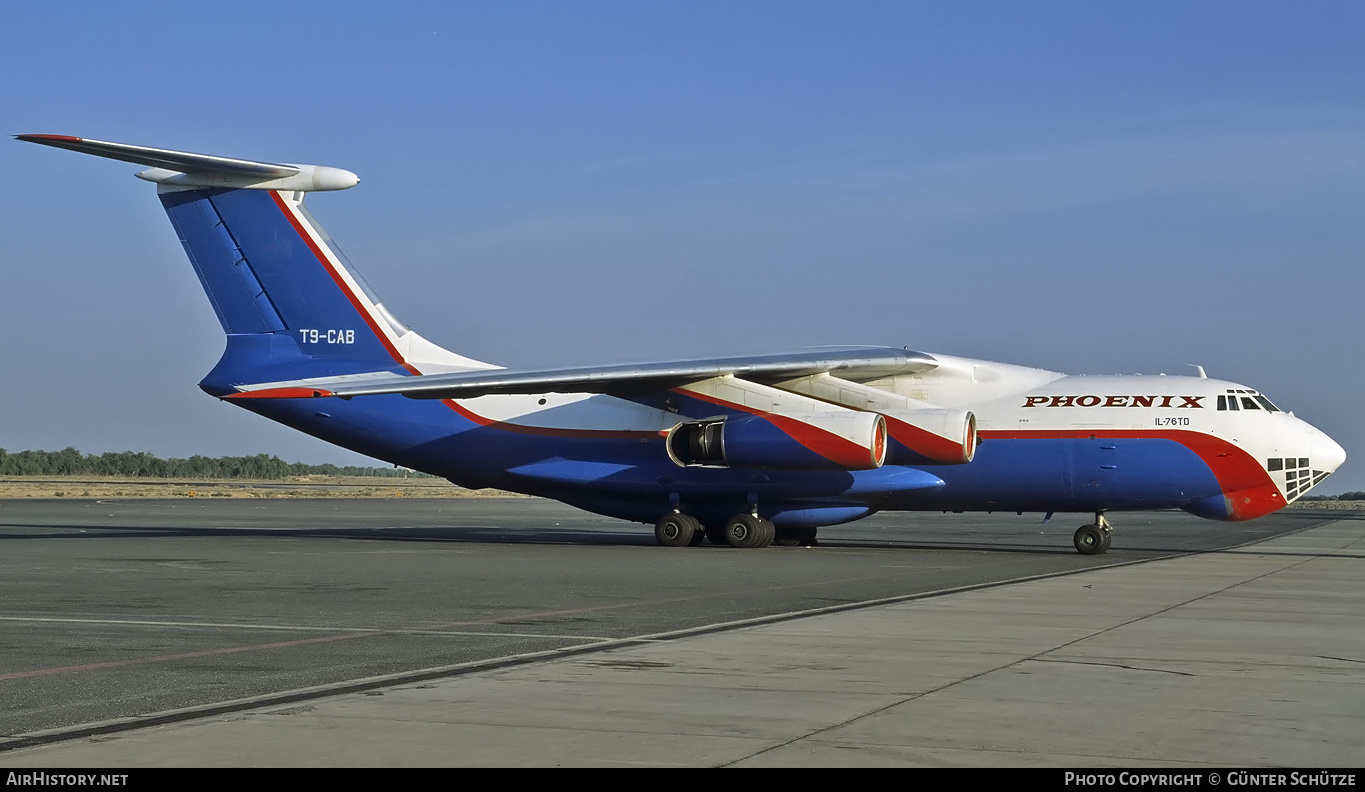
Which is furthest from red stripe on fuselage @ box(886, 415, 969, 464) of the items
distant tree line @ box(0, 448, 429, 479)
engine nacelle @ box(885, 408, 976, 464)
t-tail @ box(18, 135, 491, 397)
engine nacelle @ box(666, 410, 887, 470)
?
distant tree line @ box(0, 448, 429, 479)

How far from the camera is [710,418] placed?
23.1 metres

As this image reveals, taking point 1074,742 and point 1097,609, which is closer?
point 1074,742

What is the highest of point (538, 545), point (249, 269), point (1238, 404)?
point (249, 269)

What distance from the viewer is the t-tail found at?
24.2 meters

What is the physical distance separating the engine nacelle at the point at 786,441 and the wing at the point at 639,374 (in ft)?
2.81

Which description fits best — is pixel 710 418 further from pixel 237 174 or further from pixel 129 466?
pixel 129 466

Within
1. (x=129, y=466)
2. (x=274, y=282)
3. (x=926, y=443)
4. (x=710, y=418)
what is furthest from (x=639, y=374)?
(x=129, y=466)

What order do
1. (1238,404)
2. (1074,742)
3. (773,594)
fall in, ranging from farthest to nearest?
(1238,404) → (773,594) → (1074,742)

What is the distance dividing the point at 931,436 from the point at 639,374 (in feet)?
15.5

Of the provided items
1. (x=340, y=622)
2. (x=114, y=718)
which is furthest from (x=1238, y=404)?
(x=114, y=718)

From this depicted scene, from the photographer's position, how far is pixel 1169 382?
2217 centimetres

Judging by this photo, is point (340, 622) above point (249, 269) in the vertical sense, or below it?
below
